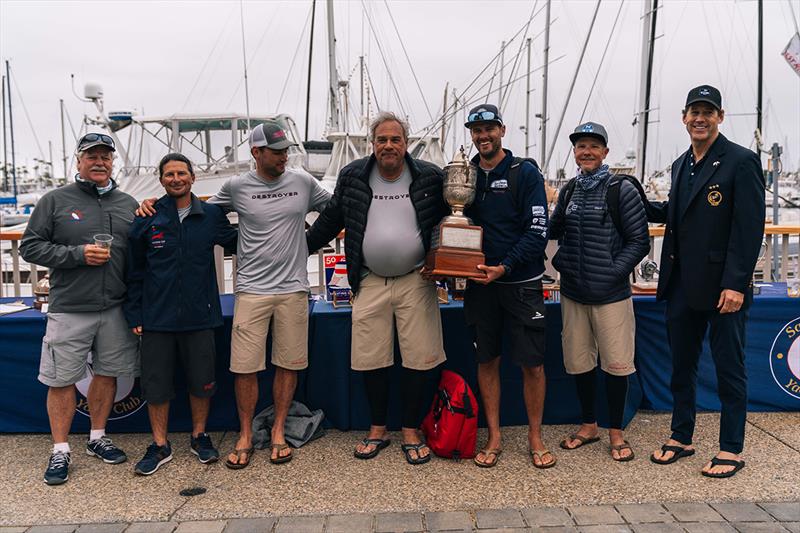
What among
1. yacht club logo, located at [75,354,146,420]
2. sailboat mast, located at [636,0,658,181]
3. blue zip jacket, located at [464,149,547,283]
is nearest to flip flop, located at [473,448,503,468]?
blue zip jacket, located at [464,149,547,283]

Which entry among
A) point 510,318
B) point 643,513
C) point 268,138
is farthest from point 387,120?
point 643,513

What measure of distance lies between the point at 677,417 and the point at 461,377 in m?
1.42

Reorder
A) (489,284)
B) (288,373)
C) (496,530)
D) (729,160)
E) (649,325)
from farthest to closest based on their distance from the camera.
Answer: (649,325)
(288,373)
(489,284)
(729,160)
(496,530)

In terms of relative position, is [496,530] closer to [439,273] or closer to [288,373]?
[439,273]

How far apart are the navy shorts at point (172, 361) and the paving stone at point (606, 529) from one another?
242cm

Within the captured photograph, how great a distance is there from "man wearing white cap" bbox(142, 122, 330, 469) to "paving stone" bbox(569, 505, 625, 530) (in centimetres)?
181

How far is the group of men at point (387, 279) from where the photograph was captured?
352cm

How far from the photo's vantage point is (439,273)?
11.4 feet

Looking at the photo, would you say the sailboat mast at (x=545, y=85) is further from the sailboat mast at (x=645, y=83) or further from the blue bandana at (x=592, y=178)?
the blue bandana at (x=592, y=178)

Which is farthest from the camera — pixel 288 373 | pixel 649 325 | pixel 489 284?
pixel 649 325

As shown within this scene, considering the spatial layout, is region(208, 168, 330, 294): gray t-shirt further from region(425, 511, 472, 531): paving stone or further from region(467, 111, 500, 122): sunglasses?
region(425, 511, 472, 531): paving stone

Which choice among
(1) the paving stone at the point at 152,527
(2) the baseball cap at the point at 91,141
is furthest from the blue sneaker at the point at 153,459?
(2) the baseball cap at the point at 91,141

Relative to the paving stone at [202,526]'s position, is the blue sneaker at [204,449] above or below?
above

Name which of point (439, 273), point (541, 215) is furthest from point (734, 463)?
point (439, 273)
